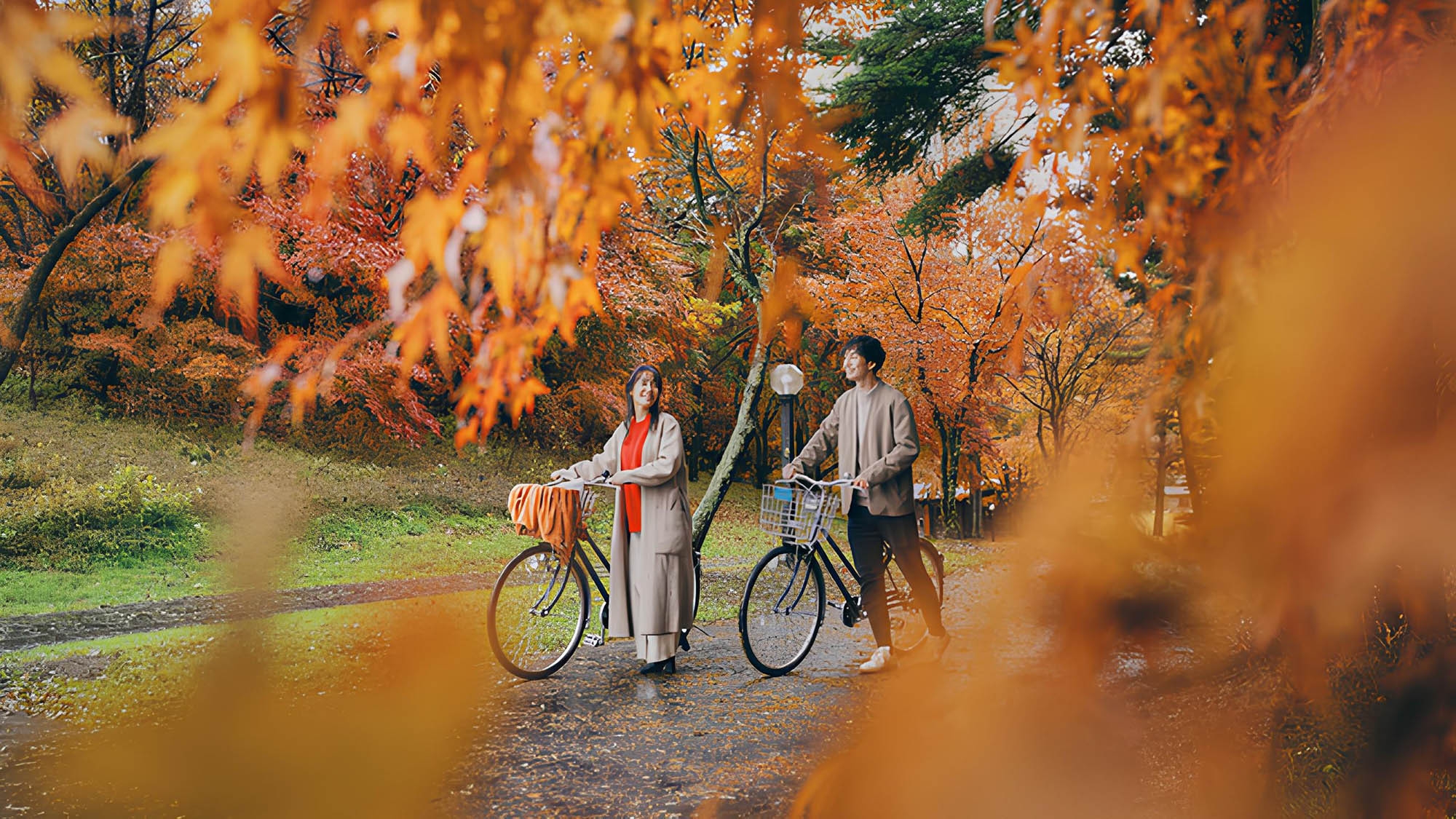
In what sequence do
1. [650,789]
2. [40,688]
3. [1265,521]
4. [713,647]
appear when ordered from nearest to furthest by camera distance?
1. [1265,521]
2. [650,789]
3. [40,688]
4. [713,647]

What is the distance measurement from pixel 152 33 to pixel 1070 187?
318 inches

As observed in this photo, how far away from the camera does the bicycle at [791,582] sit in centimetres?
535

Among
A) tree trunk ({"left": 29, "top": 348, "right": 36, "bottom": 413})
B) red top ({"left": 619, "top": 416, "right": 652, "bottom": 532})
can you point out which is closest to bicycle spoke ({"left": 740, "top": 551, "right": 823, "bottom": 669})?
red top ({"left": 619, "top": 416, "right": 652, "bottom": 532})

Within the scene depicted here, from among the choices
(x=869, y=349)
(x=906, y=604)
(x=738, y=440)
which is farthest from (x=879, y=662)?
(x=738, y=440)

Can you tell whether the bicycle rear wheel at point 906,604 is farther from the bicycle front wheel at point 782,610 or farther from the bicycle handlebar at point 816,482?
the bicycle handlebar at point 816,482

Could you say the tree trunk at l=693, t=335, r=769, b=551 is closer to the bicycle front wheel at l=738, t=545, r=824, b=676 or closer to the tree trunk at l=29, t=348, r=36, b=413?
the bicycle front wheel at l=738, t=545, r=824, b=676

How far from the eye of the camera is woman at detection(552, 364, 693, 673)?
5340 mm

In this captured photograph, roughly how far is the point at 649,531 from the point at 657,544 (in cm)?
9

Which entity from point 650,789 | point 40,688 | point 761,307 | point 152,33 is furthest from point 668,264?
point 650,789

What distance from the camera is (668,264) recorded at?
15.4 m

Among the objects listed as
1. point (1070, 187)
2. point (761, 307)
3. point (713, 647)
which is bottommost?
point (713, 647)

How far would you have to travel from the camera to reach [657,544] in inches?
210

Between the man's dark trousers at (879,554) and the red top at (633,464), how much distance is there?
1.26 meters

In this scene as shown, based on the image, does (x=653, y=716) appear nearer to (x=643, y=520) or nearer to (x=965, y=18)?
(x=643, y=520)
